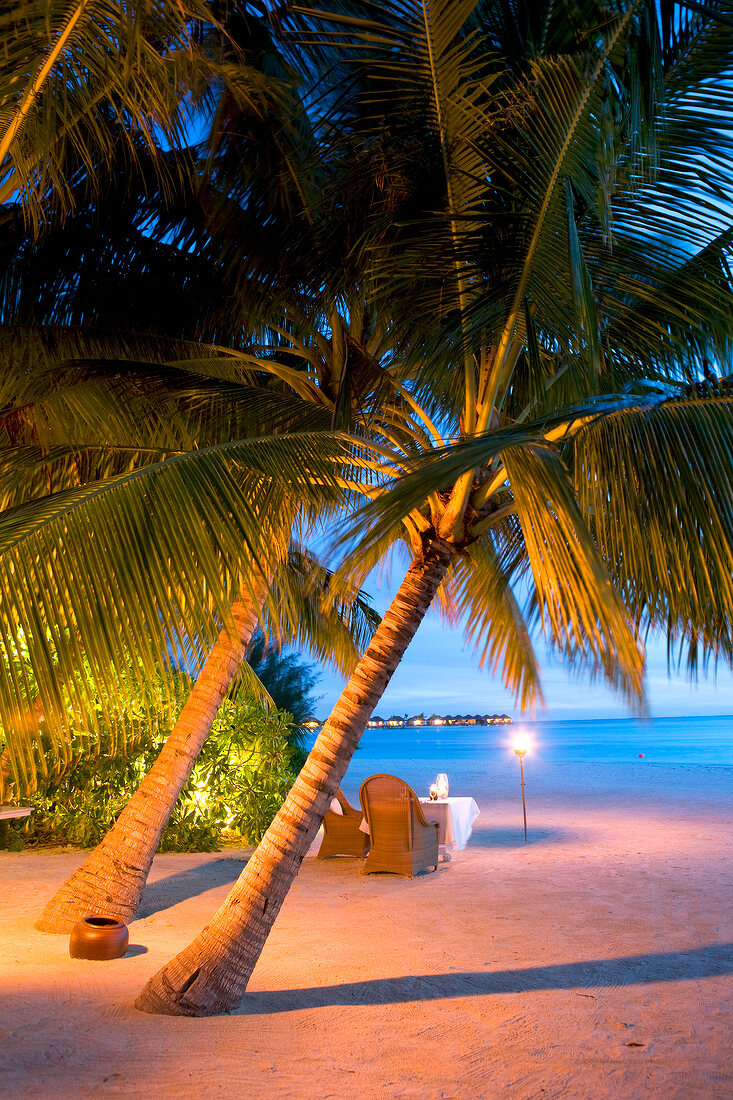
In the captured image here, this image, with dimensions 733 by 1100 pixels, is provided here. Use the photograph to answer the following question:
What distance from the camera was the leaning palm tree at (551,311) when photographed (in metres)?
3.38

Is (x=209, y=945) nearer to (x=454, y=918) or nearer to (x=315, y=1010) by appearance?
(x=315, y=1010)

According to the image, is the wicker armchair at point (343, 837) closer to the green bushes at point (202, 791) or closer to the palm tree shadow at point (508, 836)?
the green bushes at point (202, 791)

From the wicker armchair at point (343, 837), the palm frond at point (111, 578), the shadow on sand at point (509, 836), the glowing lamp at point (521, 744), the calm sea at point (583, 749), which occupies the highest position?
the palm frond at point (111, 578)

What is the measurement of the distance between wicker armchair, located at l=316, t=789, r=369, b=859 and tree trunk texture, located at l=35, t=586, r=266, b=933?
3.13 m

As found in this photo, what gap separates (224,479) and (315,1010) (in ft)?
8.75

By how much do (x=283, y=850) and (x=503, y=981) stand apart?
1591 millimetres

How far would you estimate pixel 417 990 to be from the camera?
4.60m

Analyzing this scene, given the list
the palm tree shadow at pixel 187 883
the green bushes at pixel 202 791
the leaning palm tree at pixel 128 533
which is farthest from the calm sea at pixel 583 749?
the leaning palm tree at pixel 128 533

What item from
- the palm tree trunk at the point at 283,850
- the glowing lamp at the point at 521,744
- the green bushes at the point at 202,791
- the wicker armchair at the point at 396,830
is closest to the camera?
the palm tree trunk at the point at 283,850

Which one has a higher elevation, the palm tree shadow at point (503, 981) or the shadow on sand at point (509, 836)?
the palm tree shadow at point (503, 981)

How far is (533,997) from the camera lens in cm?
450

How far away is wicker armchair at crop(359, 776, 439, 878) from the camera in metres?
8.02

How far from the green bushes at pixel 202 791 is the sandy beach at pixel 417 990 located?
78cm

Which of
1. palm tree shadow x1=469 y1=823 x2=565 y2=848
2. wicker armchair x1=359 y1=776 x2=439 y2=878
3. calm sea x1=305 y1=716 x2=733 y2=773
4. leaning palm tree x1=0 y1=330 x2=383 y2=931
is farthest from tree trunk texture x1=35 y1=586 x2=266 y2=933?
calm sea x1=305 y1=716 x2=733 y2=773
